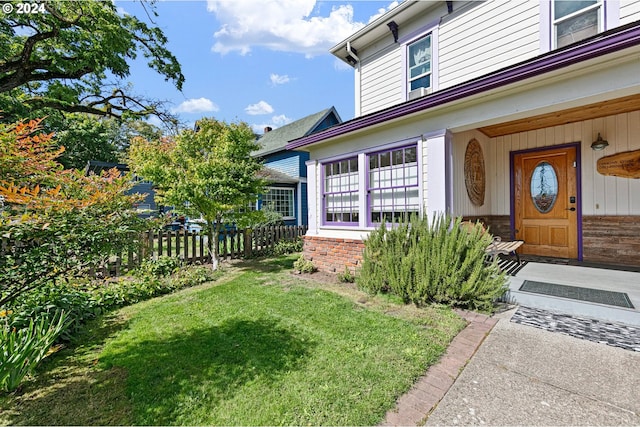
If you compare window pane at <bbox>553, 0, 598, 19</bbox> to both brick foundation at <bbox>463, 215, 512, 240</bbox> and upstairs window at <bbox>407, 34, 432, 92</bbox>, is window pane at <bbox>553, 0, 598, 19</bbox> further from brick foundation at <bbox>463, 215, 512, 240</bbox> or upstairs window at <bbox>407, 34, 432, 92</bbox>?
brick foundation at <bbox>463, 215, 512, 240</bbox>

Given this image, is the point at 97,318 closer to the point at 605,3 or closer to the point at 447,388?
the point at 447,388

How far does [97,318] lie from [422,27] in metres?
9.41

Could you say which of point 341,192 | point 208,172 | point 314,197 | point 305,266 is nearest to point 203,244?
point 208,172

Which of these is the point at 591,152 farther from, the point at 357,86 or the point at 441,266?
the point at 357,86

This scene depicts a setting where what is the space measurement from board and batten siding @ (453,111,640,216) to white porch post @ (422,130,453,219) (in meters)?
0.46

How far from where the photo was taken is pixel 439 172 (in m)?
4.79

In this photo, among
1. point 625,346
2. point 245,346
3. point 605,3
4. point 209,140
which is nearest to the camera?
point 625,346

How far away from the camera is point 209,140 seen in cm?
707

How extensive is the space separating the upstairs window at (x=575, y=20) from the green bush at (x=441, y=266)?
4529 millimetres

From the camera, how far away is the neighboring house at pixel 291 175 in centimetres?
1484

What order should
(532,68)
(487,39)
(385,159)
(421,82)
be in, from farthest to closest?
1. (421,82)
2. (487,39)
3. (385,159)
4. (532,68)

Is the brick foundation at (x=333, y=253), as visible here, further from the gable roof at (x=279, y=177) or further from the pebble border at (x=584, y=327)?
the gable roof at (x=279, y=177)

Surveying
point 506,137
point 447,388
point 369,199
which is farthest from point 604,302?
Result: point 506,137

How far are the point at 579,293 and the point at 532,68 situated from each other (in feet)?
10.6
